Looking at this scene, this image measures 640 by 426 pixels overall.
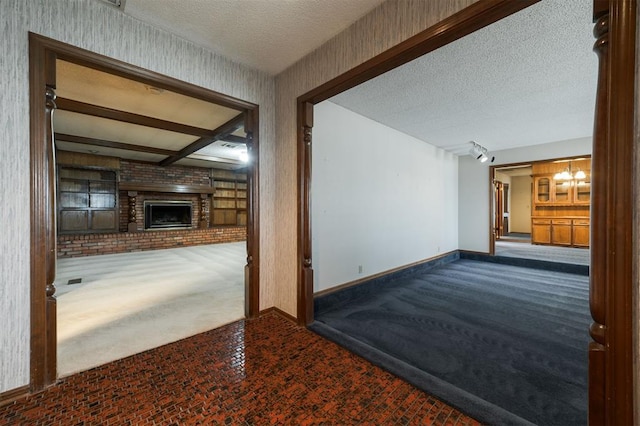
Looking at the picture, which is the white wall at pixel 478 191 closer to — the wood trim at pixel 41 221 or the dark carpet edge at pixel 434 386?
the dark carpet edge at pixel 434 386

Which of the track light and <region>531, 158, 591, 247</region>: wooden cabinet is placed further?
<region>531, 158, 591, 247</region>: wooden cabinet

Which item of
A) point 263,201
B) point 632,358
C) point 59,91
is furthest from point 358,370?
point 59,91

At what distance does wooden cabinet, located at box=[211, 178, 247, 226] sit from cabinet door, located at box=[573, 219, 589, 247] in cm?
942

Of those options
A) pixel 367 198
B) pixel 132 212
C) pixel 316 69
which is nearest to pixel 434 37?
pixel 316 69

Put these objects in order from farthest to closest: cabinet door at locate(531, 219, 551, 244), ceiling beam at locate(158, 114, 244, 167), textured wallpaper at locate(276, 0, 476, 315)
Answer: cabinet door at locate(531, 219, 551, 244) → ceiling beam at locate(158, 114, 244, 167) → textured wallpaper at locate(276, 0, 476, 315)

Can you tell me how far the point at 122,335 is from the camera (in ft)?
7.40

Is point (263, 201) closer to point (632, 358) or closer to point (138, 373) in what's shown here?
point (138, 373)

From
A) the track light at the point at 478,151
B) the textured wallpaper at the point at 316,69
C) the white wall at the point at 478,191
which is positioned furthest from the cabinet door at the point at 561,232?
the textured wallpaper at the point at 316,69

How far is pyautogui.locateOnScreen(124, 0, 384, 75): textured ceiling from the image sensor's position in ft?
5.84

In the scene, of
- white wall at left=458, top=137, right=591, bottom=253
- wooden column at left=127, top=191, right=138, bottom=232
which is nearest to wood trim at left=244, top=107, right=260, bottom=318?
white wall at left=458, top=137, right=591, bottom=253

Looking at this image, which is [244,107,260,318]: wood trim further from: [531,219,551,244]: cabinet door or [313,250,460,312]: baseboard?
[531,219,551,244]: cabinet door

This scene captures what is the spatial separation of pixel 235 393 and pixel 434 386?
3.99ft

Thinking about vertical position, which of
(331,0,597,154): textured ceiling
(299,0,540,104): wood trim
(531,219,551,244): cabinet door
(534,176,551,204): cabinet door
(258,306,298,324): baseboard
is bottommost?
(258,306,298,324): baseboard

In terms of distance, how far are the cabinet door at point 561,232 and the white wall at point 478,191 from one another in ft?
9.09
